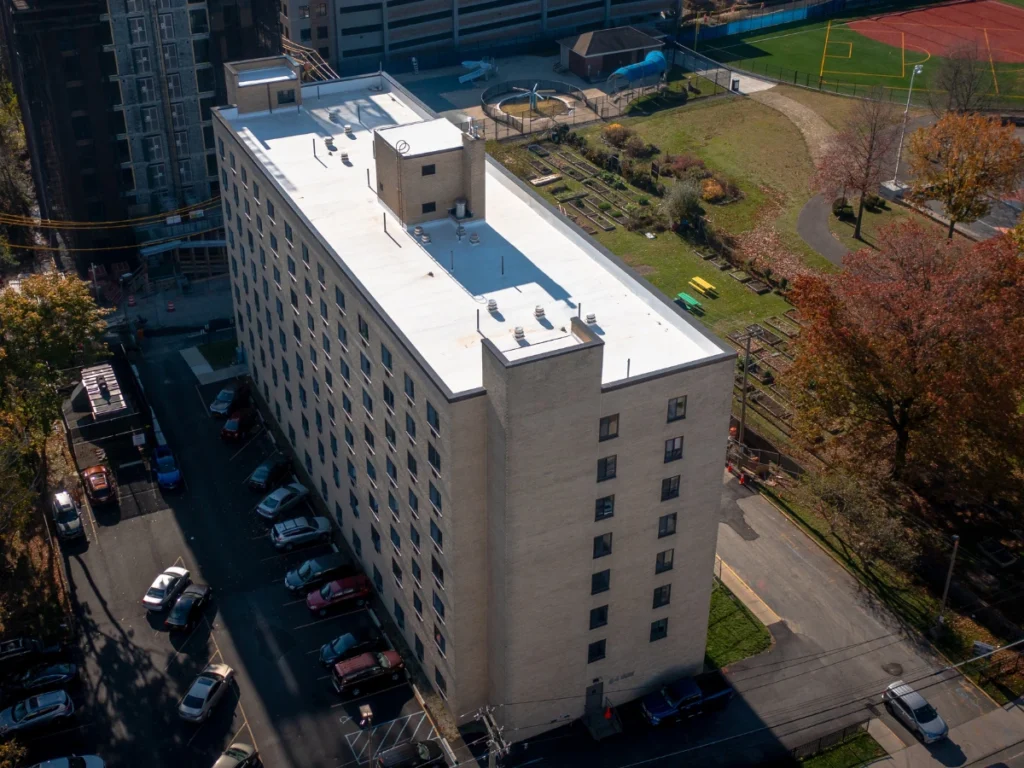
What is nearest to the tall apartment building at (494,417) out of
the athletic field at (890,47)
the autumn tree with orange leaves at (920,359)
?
the autumn tree with orange leaves at (920,359)

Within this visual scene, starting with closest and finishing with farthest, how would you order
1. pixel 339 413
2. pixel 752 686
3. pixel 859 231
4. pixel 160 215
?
pixel 752 686, pixel 339 413, pixel 160 215, pixel 859 231

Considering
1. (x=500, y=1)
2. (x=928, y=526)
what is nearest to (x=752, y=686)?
(x=928, y=526)

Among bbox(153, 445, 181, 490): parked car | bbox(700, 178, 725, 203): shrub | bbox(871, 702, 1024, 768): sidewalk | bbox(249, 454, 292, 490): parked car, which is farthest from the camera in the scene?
bbox(700, 178, 725, 203): shrub

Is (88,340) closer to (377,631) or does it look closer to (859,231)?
(377,631)

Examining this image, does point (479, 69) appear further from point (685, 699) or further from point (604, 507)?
point (685, 699)

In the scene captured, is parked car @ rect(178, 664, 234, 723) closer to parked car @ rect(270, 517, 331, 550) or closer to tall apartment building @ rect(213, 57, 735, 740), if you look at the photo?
tall apartment building @ rect(213, 57, 735, 740)

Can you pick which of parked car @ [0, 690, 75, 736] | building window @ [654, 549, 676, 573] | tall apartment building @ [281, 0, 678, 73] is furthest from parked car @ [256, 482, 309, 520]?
tall apartment building @ [281, 0, 678, 73]

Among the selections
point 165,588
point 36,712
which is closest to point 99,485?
point 165,588
